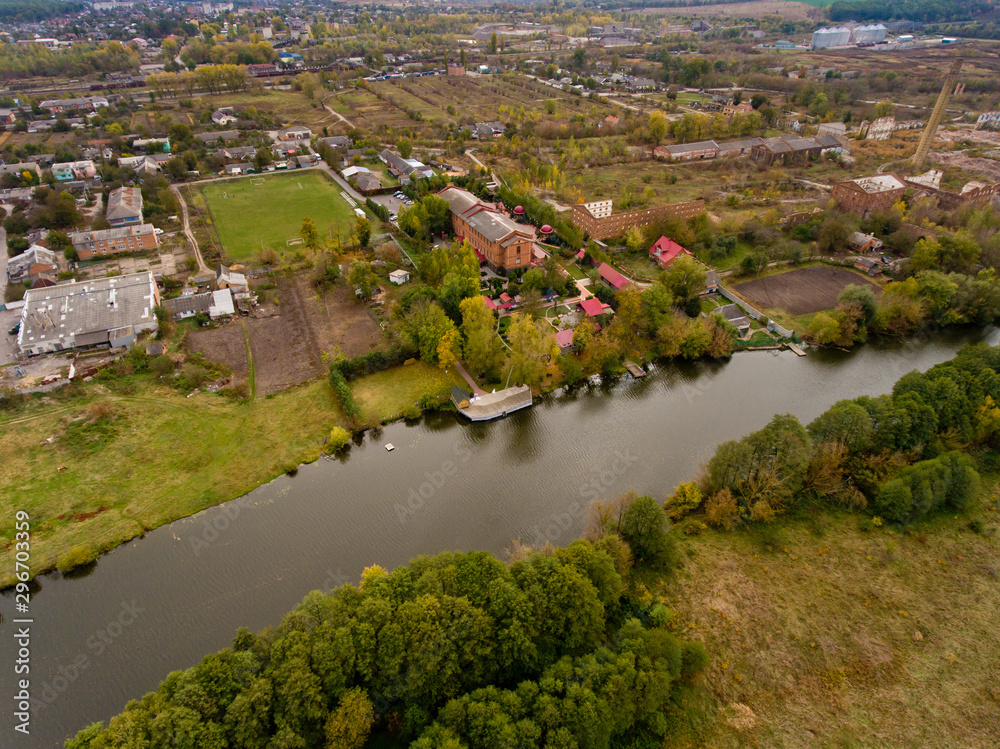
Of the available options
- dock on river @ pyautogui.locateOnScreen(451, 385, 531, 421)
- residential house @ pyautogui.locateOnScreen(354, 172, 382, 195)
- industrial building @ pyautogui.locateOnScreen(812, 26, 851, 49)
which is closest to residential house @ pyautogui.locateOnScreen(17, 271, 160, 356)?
dock on river @ pyautogui.locateOnScreen(451, 385, 531, 421)

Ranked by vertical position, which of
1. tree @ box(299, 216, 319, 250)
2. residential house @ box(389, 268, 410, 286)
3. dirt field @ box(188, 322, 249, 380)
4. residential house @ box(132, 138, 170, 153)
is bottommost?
dirt field @ box(188, 322, 249, 380)

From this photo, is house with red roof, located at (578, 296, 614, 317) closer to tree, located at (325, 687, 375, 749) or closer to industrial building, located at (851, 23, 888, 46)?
tree, located at (325, 687, 375, 749)

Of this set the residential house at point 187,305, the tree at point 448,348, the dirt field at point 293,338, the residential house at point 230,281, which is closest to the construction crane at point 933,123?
the tree at point 448,348

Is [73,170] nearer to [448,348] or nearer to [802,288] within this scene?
[448,348]

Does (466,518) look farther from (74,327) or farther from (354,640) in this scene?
(74,327)

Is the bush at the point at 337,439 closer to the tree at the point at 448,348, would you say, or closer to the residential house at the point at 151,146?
the tree at the point at 448,348

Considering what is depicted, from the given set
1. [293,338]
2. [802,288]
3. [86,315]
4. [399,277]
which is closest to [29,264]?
[86,315]
